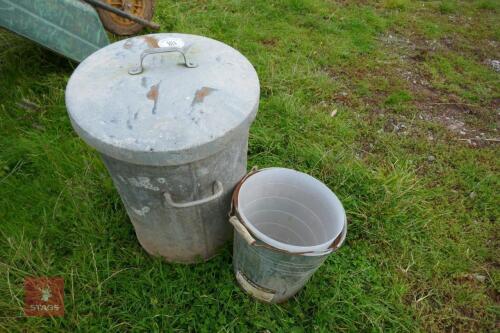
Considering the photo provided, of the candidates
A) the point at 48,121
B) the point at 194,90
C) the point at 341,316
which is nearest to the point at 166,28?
the point at 48,121

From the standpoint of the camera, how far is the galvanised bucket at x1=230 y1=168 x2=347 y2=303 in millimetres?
1498

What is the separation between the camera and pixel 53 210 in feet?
7.41

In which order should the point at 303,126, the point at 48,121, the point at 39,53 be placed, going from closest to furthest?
1. the point at 48,121
2. the point at 303,126
3. the point at 39,53

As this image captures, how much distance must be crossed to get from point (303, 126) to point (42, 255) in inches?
91.0

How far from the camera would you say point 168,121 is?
1.33 m

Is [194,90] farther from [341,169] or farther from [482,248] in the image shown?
[482,248]

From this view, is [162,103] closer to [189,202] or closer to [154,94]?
[154,94]

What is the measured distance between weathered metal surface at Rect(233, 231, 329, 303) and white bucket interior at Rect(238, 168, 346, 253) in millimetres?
127

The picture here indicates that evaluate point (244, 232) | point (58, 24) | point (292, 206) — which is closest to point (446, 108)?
point (292, 206)

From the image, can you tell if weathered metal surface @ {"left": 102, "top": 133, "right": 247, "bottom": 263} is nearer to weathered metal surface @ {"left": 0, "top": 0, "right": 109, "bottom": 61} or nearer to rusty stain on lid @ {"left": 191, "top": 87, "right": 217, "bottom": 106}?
rusty stain on lid @ {"left": 191, "top": 87, "right": 217, "bottom": 106}

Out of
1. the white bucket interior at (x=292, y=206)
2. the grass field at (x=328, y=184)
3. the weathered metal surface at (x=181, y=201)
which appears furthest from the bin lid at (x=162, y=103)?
the grass field at (x=328, y=184)

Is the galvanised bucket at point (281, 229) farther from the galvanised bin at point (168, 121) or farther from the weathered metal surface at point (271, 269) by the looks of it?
the galvanised bin at point (168, 121)

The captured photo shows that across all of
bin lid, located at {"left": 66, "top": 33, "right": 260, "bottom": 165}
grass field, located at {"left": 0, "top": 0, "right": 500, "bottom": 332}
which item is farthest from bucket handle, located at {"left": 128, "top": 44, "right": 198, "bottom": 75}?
grass field, located at {"left": 0, "top": 0, "right": 500, "bottom": 332}

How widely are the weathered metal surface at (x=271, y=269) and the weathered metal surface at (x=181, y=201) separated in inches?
7.6
